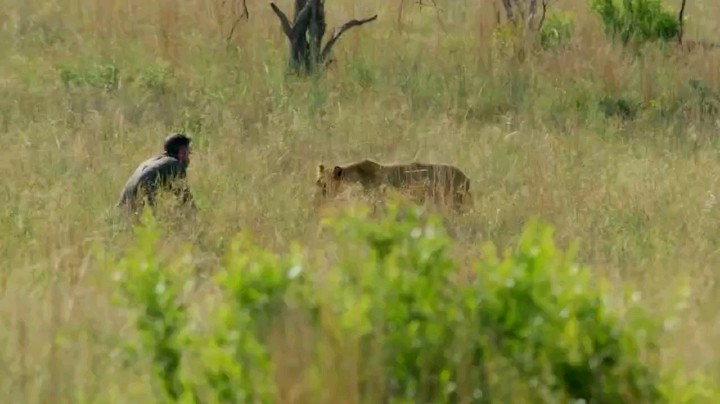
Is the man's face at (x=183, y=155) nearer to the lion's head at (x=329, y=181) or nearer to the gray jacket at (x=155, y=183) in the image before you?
the gray jacket at (x=155, y=183)

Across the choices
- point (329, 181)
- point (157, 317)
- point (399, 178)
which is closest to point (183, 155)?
point (329, 181)

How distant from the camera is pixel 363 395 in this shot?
3.39m

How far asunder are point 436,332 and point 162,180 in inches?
154

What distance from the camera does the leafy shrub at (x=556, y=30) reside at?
12.9 meters

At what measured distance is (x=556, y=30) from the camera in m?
13.4

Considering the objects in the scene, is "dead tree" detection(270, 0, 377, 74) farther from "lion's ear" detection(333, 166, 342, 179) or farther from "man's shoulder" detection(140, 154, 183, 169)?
"man's shoulder" detection(140, 154, 183, 169)

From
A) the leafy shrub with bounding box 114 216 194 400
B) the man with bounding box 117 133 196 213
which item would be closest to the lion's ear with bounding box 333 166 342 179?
the man with bounding box 117 133 196 213

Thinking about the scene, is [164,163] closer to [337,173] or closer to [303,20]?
[337,173]

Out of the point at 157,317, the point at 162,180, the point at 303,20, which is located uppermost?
the point at 157,317

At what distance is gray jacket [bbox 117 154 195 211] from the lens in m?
6.88

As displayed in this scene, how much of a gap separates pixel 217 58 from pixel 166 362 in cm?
871

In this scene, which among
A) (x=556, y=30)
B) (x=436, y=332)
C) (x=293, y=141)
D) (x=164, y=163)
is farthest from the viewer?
(x=556, y=30)

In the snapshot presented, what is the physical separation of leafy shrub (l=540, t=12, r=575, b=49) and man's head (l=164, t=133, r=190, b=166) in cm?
612

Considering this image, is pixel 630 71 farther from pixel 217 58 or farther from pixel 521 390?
pixel 521 390
